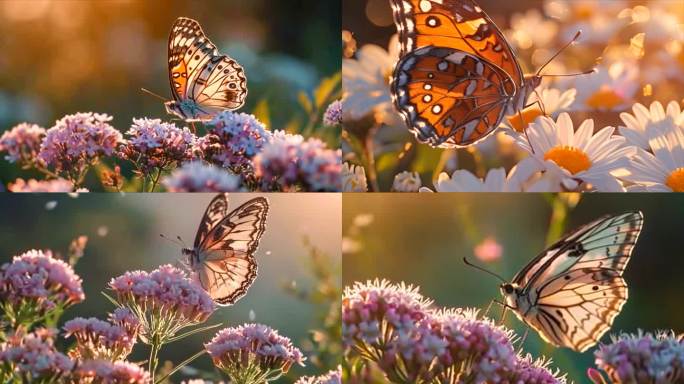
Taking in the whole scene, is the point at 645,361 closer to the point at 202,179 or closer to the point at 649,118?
the point at 649,118

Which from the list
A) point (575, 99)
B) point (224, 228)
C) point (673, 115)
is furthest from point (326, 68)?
point (673, 115)

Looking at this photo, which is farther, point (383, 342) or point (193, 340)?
point (193, 340)

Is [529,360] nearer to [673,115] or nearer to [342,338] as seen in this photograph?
[342,338]

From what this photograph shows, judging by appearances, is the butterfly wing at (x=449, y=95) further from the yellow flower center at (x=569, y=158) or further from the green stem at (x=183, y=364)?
the green stem at (x=183, y=364)

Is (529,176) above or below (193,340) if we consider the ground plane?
above

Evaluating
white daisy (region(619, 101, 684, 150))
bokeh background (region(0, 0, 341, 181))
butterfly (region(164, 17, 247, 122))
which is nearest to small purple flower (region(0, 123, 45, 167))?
bokeh background (region(0, 0, 341, 181))

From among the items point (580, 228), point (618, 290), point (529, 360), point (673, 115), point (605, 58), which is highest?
point (605, 58)
